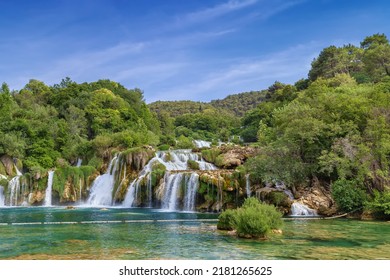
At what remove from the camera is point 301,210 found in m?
24.3

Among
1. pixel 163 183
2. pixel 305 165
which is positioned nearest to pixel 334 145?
pixel 305 165

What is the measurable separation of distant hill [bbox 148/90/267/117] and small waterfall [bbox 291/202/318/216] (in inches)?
3303

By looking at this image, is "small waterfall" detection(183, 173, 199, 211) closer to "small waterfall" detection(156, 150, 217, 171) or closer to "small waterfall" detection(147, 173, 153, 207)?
"small waterfall" detection(147, 173, 153, 207)

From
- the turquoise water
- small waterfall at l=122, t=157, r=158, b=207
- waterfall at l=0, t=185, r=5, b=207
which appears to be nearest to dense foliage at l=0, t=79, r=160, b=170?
waterfall at l=0, t=185, r=5, b=207

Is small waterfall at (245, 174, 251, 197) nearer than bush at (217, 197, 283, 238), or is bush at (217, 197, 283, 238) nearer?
bush at (217, 197, 283, 238)

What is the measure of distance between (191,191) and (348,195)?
11.3 meters

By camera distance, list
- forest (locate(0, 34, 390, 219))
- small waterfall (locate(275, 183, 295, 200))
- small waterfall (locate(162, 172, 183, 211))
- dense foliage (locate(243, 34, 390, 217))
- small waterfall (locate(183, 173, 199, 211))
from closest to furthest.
A: 1. dense foliage (locate(243, 34, 390, 217))
2. forest (locate(0, 34, 390, 219))
3. small waterfall (locate(275, 183, 295, 200))
4. small waterfall (locate(183, 173, 199, 211))
5. small waterfall (locate(162, 172, 183, 211))

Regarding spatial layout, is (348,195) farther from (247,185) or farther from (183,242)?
(183,242)

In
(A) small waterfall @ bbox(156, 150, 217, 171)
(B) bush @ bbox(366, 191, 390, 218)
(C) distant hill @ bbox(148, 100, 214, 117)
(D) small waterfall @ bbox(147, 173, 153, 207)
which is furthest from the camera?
(C) distant hill @ bbox(148, 100, 214, 117)

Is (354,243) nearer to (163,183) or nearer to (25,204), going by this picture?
(163,183)

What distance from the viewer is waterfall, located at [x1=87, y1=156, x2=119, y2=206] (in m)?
35.8

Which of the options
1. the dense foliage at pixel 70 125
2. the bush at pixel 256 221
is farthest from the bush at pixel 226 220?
the dense foliage at pixel 70 125

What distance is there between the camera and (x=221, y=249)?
12.0 m

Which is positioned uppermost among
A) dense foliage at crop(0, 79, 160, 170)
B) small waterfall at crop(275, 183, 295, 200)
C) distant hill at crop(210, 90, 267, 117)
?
distant hill at crop(210, 90, 267, 117)
